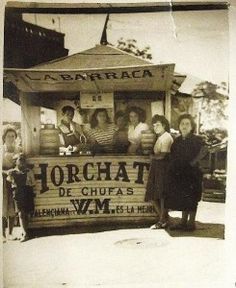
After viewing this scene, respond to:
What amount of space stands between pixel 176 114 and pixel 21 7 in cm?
23

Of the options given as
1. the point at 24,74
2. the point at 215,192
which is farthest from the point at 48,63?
the point at 215,192

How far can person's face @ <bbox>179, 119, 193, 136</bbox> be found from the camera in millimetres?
568

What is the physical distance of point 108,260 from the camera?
562mm

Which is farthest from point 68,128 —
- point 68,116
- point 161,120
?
point 161,120

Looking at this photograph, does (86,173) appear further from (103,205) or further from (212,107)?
(212,107)

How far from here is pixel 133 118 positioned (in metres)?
0.56

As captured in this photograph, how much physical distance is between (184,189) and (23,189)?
200 mm

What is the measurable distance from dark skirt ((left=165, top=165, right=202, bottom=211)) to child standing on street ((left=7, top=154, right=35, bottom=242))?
170 millimetres

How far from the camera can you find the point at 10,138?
555mm

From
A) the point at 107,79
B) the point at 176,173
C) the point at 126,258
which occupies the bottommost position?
the point at 126,258

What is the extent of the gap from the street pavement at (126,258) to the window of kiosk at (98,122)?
11cm

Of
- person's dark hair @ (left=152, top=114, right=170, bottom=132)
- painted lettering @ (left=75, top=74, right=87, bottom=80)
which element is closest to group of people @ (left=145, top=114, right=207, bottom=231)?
person's dark hair @ (left=152, top=114, right=170, bottom=132)

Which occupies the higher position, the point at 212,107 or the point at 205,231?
the point at 212,107

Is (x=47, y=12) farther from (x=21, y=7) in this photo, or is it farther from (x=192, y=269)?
(x=192, y=269)
